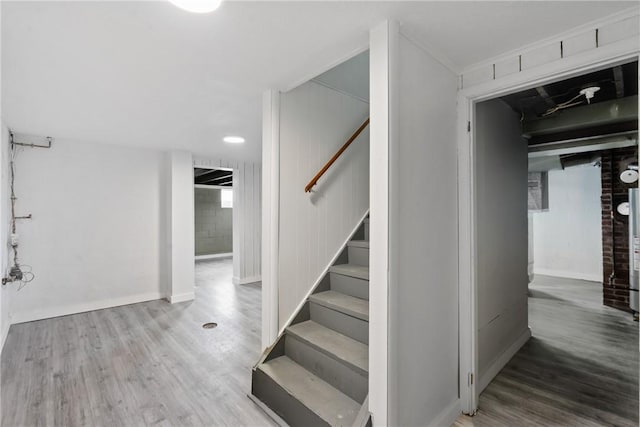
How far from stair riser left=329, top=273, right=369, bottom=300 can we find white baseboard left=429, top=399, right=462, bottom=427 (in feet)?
2.83

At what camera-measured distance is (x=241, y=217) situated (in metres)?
5.79

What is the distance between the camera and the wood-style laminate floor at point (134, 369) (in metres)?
2.03

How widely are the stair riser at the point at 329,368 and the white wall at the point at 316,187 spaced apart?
233mm

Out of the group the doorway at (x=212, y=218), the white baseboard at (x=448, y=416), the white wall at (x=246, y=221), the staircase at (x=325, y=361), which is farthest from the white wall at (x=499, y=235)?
the doorway at (x=212, y=218)

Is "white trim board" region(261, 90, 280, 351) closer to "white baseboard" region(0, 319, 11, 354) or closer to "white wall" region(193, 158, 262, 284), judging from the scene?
"white baseboard" region(0, 319, 11, 354)

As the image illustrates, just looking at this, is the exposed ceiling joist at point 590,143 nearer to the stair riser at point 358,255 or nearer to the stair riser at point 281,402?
the stair riser at point 358,255

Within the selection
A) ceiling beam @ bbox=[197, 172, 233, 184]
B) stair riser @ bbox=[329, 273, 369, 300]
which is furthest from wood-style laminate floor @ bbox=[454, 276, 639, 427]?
ceiling beam @ bbox=[197, 172, 233, 184]

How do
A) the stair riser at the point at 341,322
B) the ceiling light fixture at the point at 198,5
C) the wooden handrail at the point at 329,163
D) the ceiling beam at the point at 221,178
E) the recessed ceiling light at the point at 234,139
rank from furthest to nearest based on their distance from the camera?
the ceiling beam at the point at 221,178 → the recessed ceiling light at the point at 234,139 → the wooden handrail at the point at 329,163 → the stair riser at the point at 341,322 → the ceiling light fixture at the point at 198,5

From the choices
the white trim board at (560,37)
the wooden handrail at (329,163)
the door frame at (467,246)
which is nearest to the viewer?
the white trim board at (560,37)

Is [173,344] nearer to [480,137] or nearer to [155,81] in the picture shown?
[155,81]

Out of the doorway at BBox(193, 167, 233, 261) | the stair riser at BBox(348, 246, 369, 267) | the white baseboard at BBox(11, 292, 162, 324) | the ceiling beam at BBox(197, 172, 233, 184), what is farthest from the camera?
the doorway at BBox(193, 167, 233, 261)

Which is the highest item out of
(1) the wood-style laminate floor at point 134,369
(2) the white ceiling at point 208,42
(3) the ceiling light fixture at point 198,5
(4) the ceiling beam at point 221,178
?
(4) the ceiling beam at point 221,178

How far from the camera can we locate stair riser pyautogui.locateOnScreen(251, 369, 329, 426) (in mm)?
1766


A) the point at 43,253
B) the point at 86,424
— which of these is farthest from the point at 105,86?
the point at 43,253
